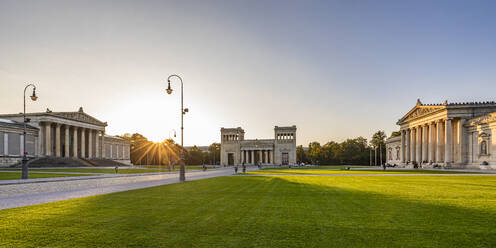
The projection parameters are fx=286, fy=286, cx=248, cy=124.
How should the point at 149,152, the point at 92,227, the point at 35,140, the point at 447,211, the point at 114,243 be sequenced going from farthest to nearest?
the point at 149,152
the point at 35,140
the point at 447,211
the point at 92,227
the point at 114,243

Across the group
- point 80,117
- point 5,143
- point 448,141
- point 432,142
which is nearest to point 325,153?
point 432,142

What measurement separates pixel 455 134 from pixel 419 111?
14.6 meters

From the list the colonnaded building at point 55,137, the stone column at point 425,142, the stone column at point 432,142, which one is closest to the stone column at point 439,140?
the stone column at point 432,142

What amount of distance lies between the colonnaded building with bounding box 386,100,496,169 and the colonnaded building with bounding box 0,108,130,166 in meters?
89.2

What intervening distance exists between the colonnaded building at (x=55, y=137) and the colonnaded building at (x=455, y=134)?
89213mm

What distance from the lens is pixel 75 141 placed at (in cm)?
8850

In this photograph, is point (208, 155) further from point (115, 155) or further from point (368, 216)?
point (368, 216)

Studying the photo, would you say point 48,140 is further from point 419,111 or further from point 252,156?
point 419,111

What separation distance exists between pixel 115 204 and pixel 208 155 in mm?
133721

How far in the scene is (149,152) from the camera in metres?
127

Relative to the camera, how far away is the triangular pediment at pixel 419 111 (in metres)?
68.3

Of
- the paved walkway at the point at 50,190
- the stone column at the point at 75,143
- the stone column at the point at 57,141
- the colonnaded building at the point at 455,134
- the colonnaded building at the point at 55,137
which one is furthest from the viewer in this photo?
the stone column at the point at 75,143

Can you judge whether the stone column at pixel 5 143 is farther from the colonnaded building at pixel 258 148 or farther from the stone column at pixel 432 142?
the stone column at pixel 432 142

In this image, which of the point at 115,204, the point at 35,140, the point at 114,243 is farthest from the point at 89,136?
the point at 114,243
